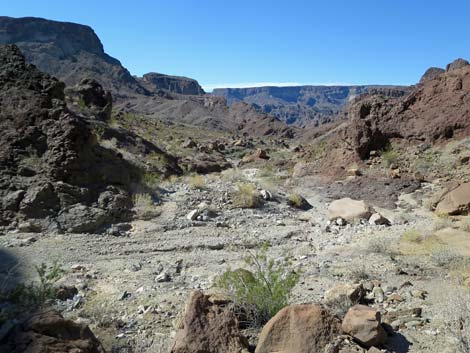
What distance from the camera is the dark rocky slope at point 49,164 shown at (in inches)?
279

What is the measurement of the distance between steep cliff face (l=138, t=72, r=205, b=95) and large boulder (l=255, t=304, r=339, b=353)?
5205 inches

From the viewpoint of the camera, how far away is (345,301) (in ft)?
13.7

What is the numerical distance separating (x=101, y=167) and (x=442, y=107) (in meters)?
10.8

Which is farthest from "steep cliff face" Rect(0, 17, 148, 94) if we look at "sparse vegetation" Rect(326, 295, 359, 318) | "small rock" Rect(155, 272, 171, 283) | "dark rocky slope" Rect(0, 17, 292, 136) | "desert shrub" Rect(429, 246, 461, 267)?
"sparse vegetation" Rect(326, 295, 359, 318)

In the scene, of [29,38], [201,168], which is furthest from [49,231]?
[29,38]

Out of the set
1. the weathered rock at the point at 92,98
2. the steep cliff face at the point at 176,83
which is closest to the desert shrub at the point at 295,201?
the weathered rock at the point at 92,98

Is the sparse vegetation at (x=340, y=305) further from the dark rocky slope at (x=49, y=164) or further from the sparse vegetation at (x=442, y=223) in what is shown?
the dark rocky slope at (x=49, y=164)

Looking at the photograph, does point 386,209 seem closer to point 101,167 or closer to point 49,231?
point 101,167

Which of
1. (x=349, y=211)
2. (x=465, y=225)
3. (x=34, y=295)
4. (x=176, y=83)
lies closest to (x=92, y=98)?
(x=349, y=211)

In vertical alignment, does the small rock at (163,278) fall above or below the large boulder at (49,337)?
below

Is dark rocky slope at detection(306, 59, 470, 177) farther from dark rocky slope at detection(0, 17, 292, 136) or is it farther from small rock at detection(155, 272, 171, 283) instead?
dark rocky slope at detection(0, 17, 292, 136)

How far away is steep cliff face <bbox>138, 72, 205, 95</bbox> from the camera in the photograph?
436ft

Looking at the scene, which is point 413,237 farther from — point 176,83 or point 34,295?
point 176,83

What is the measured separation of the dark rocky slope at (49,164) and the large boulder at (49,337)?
4219 mm
